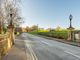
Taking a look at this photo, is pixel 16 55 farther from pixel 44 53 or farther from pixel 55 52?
pixel 55 52

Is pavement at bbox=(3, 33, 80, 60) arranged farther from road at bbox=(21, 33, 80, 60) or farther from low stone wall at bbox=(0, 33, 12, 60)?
low stone wall at bbox=(0, 33, 12, 60)

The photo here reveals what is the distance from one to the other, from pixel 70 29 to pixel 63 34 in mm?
10229

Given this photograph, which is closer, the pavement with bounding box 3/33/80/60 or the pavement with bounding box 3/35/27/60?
the pavement with bounding box 3/35/27/60

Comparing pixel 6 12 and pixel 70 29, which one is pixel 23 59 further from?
pixel 6 12

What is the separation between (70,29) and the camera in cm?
4416

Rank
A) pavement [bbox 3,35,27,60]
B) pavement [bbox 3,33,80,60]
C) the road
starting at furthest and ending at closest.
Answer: the road, pavement [bbox 3,33,80,60], pavement [bbox 3,35,27,60]

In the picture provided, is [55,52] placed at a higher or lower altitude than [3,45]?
lower

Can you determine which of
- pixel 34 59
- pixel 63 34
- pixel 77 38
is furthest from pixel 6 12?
pixel 34 59

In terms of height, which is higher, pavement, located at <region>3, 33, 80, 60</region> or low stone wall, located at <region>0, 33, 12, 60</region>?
low stone wall, located at <region>0, 33, 12, 60</region>

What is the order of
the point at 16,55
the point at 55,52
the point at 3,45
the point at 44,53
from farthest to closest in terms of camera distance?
the point at 55,52 → the point at 44,53 → the point at 16,55 → the point at 3,45

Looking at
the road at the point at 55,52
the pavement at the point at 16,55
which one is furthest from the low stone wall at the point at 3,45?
the road at the point at 55,52

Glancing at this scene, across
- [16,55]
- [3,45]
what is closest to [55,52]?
[16,55]

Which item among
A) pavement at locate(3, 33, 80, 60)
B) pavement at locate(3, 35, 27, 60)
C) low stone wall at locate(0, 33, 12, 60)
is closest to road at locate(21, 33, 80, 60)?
pavement at locate(3, 33, 80, 60)

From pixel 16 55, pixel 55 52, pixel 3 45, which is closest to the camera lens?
pixel 3 45
